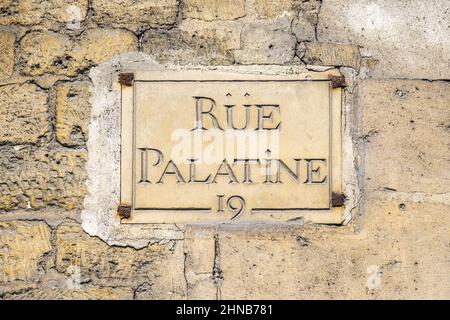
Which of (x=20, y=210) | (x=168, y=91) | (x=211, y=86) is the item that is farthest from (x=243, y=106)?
(x=20, y=210)

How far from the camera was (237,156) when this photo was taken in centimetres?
216

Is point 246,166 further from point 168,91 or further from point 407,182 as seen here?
point 407,182

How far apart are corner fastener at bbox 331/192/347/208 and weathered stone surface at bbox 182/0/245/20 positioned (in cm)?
76

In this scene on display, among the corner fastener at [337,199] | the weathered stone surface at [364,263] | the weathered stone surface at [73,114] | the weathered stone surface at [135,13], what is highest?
the weathered stone surface at [135,13]

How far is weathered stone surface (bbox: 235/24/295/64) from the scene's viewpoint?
2.17m

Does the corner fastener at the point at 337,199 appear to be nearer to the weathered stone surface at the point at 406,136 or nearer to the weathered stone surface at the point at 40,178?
the weathered stone surface at the point at 406,136

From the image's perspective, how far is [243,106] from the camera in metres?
2.17

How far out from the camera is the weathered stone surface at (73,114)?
7.10 feet

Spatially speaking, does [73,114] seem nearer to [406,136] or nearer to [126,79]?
[126,79]

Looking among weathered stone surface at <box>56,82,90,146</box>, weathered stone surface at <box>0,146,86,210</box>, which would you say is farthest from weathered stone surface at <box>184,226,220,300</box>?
weathered stone surface at <box>56,82,90,146</box>

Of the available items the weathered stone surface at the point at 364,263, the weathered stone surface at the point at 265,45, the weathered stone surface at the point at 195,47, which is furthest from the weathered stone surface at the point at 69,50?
the weathered stone surface at the point at 364,263

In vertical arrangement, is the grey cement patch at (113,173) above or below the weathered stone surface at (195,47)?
below

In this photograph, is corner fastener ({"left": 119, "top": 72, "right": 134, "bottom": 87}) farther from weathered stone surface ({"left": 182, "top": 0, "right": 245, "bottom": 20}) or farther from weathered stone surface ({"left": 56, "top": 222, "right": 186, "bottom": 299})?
weathered stone surface ({"left": 56, "top": 222, "right": 186, "bottom": 299})

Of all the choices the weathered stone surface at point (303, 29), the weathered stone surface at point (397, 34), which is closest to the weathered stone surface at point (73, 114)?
the weathered stone surface at point (303, 29)
